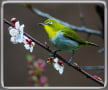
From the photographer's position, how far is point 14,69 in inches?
125

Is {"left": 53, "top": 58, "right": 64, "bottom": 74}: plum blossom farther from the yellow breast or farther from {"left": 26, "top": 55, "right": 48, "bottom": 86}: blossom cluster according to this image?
{"left": 26, "top": 55, "right": 48, "bottom": 86}: blossom cluster

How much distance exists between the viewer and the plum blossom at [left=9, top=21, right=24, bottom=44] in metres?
1.14

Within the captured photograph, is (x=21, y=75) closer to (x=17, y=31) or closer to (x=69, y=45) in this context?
(x=69, y=45)

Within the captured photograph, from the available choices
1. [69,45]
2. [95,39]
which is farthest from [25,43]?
[95,39]

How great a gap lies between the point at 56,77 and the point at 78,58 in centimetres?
35

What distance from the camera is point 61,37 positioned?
142 cm

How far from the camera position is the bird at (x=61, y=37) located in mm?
1346

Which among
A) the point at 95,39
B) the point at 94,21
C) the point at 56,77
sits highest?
the point at 94,21

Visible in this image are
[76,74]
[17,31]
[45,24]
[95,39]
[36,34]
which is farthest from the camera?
[36,34]

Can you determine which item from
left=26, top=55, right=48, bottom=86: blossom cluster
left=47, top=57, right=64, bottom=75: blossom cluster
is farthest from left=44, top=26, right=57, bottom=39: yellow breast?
left=26, top=55, right=48, bottom=86: blossom cluster

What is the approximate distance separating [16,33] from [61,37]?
0.35 m

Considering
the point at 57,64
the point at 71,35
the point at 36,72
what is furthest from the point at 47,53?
the point at 57,64

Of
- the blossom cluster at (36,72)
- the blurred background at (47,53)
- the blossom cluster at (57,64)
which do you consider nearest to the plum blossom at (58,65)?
the blossom cluster at (57,64)

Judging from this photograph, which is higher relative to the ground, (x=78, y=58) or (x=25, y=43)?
(x=25, y=43)
